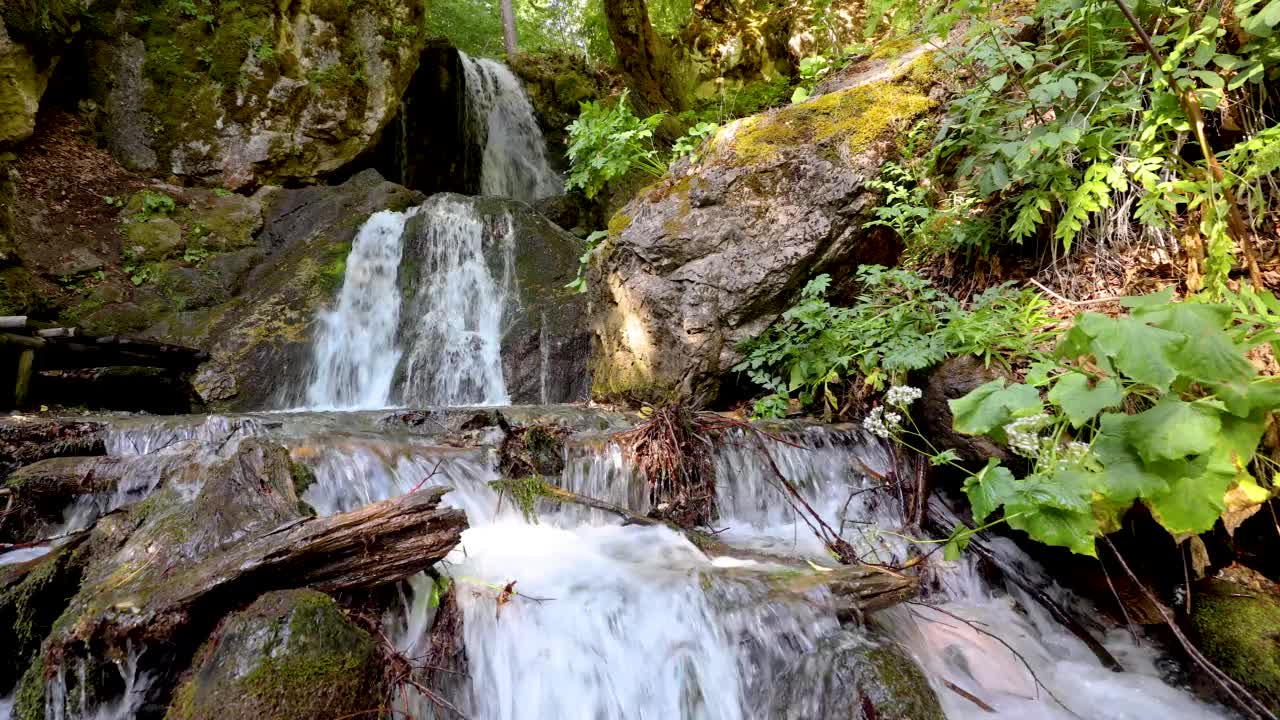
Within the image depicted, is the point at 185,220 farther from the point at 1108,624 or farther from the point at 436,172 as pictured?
the point at 1108,624

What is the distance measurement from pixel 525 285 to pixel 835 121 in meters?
4.51

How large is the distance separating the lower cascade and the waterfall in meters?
3.47

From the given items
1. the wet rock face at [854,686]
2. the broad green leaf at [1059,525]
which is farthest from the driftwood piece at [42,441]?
the broad green leaf at [1059,525]

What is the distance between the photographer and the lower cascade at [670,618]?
2.09 m

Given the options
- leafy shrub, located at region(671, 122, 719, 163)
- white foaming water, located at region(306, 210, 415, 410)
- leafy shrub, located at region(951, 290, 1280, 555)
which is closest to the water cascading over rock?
white foaming water, located at region(306, 210, 415, 410)

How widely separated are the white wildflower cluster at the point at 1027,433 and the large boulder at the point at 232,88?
34.3 feet

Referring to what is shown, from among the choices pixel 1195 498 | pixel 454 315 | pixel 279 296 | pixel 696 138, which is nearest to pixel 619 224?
pixel 696 138

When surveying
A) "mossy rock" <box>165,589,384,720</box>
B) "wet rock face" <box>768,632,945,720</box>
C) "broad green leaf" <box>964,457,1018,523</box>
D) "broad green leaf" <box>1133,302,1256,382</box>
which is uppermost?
"broad green leaf" <box>1133,302,1256,382</box>

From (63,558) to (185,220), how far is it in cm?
784

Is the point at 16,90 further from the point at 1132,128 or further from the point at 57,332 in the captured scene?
the point at 1132,128

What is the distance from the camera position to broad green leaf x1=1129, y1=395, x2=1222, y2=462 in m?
1.83

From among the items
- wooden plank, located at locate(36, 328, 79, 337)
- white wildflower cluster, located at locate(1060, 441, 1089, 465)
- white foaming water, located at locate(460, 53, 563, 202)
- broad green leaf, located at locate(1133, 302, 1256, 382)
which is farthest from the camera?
white foaming water, located at locate(460, 53, 563, 202)

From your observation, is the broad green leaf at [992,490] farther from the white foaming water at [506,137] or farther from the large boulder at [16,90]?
the white foaming water at [506,137]

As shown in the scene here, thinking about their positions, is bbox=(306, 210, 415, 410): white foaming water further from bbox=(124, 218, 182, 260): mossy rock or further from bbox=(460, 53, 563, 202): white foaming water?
bbox=(460, 53, 563, 202): white foaming water
